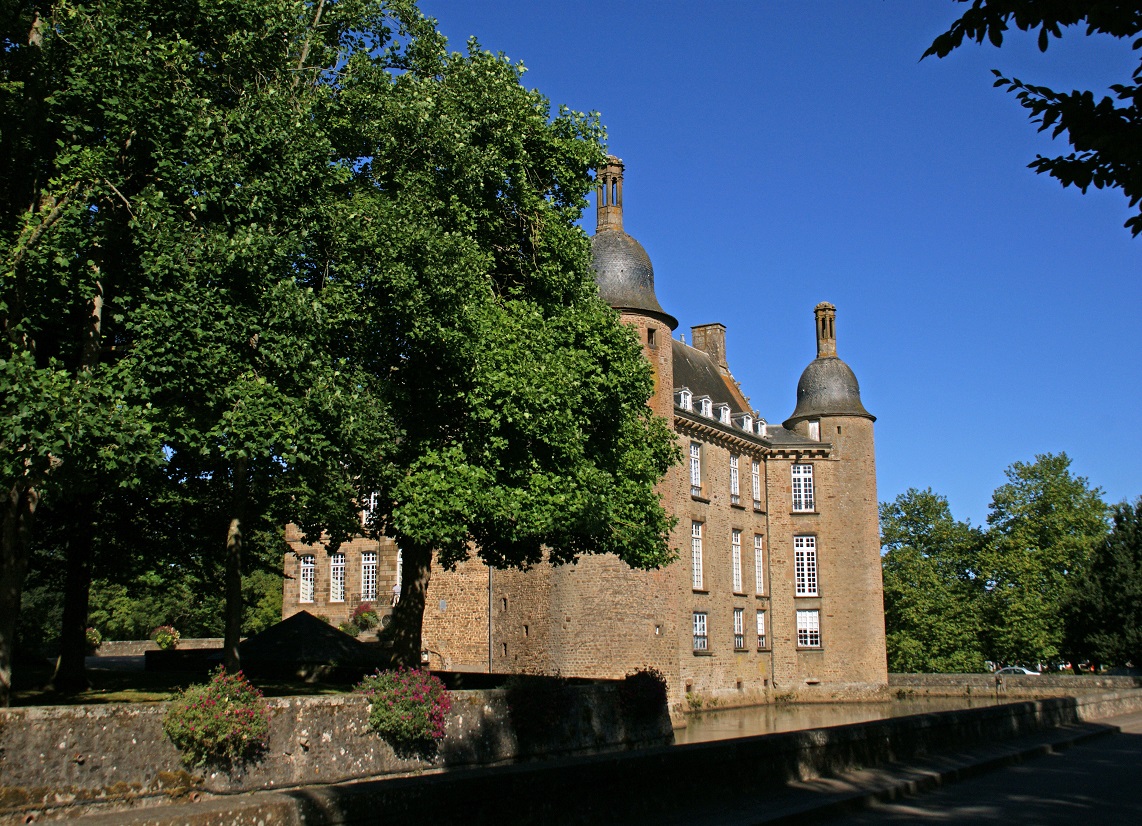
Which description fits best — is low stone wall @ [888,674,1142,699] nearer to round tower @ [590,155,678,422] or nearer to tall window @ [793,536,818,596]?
tall window @ [793,536,818,596]

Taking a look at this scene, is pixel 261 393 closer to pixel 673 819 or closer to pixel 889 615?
pixel 673 819

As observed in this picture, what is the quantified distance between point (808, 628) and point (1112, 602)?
48.9 ft

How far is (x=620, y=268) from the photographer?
3522 cm

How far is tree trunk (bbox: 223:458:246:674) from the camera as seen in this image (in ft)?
56.8

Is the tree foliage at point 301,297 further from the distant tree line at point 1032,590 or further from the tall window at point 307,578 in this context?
the distant tree line at point 1032,590

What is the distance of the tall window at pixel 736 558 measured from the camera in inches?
1731

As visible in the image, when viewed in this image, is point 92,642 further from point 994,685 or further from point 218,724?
point 994,685

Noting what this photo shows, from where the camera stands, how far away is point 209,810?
6.80 metres

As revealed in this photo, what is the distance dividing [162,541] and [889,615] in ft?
139

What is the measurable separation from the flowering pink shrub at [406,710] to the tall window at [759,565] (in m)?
30.6

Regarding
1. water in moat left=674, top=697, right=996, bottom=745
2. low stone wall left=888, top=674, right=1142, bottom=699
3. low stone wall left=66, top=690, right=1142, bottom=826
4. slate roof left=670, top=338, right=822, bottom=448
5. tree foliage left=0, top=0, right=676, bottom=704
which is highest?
slate roof left=670, top=338, right=822, bottom=448

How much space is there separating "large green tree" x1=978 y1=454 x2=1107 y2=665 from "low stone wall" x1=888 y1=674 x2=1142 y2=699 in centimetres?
711

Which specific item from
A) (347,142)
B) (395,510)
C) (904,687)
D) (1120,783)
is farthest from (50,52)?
(904,687)

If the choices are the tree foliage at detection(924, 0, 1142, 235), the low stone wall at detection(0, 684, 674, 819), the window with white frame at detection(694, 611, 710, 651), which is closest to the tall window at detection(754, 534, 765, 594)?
the window with white frame at detection(694, 611, 710, 651)
